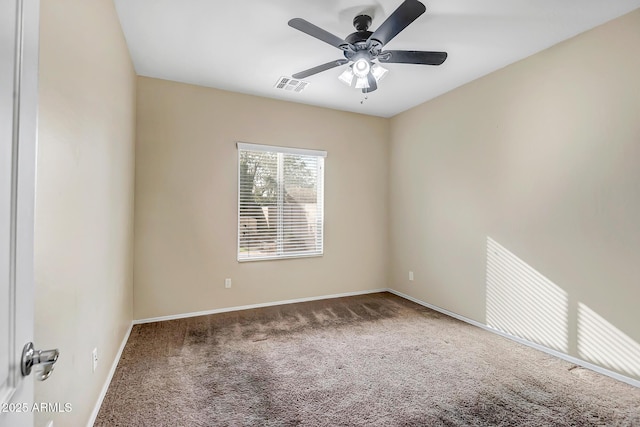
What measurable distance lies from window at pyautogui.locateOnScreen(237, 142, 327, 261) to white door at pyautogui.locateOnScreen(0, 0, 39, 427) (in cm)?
314

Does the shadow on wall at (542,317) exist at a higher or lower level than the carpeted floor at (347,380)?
higher

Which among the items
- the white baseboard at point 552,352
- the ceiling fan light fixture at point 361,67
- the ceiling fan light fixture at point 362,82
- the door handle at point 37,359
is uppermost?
the ceiling fan light fixture at point 361,67

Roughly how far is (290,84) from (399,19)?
76.4 inches

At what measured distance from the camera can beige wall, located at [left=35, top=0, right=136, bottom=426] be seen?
47.3 inches

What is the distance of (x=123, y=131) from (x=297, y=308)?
9.17 feet

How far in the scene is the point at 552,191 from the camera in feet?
9.10

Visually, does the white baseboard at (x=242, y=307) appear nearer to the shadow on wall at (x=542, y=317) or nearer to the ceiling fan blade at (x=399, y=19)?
the shadow on wall at (x=542, y=317)

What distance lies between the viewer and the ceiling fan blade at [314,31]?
1951 mm

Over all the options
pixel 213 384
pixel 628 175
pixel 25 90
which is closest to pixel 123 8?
pixel 25 90

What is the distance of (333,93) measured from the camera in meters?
3.88

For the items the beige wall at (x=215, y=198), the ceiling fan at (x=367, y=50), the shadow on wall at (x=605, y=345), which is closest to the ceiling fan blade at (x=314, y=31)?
the ceiling fan at (x=367, y=50)

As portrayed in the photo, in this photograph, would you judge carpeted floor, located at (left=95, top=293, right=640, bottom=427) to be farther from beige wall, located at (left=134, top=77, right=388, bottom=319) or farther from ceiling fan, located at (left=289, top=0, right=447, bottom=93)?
ceiling fan, located at (left=289, top=0, right=447, bottom=93)

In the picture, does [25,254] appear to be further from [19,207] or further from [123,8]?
[123,8]

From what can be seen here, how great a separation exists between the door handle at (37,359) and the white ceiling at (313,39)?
2418mm
